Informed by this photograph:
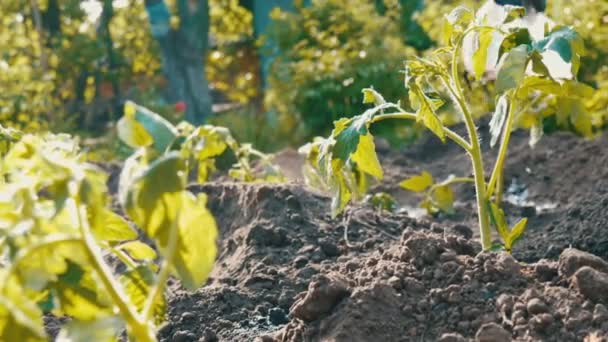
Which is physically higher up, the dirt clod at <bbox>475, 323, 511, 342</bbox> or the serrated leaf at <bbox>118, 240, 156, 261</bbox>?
the serrated leaf at <bbox>118, 240, 156, 261</bbox>

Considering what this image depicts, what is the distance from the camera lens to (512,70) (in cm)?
290

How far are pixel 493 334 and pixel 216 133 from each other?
3.97 ft

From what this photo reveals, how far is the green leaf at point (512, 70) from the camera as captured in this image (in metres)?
2.89

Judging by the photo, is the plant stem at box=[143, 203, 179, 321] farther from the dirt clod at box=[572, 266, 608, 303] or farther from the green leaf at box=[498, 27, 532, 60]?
the green leaf at box=[498, 27, 532, 60]

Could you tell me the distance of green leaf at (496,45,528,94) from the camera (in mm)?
2895

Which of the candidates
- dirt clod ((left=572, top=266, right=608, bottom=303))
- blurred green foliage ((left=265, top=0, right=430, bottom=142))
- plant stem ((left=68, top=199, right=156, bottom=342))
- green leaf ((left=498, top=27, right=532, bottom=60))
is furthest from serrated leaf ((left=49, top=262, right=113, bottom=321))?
blurred green foliage ((left=265, top=0, right=430, bottom=142))

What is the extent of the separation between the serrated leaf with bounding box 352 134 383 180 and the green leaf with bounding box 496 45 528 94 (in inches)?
15.6

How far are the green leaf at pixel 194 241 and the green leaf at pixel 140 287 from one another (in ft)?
0.73

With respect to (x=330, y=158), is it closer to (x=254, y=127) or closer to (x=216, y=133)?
(x=216, y=133)

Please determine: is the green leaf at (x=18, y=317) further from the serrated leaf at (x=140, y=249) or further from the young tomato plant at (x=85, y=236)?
the serrated leaf at (x=140, y=249)

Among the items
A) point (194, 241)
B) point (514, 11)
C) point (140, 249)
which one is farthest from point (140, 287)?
point (514, 11)

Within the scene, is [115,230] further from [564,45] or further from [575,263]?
[564,45]

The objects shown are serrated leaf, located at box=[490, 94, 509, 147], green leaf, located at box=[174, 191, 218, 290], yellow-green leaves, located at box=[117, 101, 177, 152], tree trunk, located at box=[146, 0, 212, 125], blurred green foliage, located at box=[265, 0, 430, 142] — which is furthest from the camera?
tree trunk, located at box=[146, 0, 212, 125]

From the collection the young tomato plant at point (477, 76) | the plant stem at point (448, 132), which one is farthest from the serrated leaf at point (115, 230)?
the plant stem at point (448, 132)
